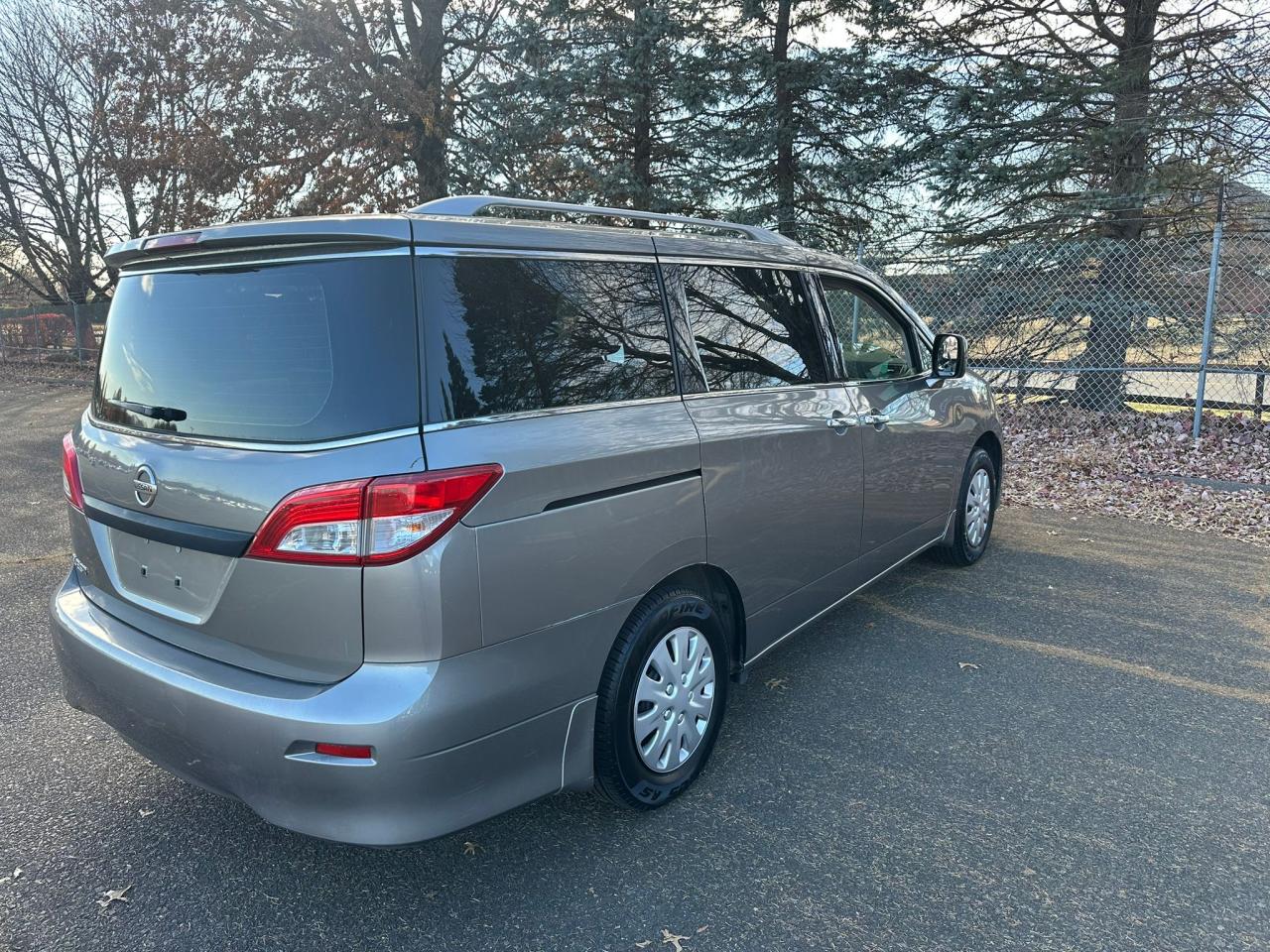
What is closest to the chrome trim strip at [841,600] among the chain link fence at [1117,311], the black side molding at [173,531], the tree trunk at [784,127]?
the black side molding at [173,531]

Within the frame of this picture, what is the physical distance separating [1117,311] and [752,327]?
8583mm

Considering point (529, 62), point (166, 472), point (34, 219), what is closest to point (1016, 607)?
point (166, 472)

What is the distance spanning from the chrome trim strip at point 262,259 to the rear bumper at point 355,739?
3.40 ft

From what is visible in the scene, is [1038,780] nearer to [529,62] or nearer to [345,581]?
[345,581]

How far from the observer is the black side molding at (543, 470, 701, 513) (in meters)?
2.36

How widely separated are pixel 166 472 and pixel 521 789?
1.29 m

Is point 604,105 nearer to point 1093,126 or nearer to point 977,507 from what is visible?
point 1093,126

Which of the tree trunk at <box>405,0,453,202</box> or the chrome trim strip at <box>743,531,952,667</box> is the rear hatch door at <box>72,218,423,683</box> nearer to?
the chrome trim strip at <box>743,531,952,667</box>

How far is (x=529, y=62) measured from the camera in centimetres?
1351

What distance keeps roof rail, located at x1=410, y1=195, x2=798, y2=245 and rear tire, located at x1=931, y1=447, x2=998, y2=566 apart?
6.81 feet

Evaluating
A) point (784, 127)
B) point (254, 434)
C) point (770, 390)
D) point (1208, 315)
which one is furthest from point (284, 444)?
point (784, 127)

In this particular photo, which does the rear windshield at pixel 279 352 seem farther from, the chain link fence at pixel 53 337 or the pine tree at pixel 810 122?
the chain link fence at pixel 53 337

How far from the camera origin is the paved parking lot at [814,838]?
2.35 metres

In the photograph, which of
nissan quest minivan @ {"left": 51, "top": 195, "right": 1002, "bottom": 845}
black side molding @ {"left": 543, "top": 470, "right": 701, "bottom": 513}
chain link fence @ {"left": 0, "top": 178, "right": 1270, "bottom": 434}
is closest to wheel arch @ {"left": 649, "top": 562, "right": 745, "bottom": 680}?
nissan quest minivan @ {"left": 51, "top": 195, "right": 1002, "bottom": 845}
